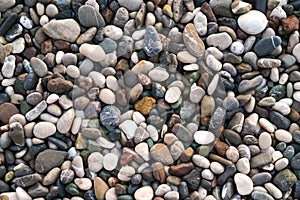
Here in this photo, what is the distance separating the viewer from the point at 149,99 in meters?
1.00

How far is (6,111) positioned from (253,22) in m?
0.55

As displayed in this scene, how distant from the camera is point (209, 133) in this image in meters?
0.99

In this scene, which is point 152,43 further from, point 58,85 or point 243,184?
point 243,184

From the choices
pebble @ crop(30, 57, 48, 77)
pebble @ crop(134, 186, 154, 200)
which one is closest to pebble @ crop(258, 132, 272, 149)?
pebble @ crop(134, 186, 154, 200)

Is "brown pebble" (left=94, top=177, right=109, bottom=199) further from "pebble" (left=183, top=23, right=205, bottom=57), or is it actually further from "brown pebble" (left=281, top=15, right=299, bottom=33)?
"brown pebble" (left=281, top=15, right=299, bottom=33)

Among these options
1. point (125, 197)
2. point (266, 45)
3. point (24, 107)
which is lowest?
point (125, 197)

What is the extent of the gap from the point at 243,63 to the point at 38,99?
44cm

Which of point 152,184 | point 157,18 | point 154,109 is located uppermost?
point 157,18

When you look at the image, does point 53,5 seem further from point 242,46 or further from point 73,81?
point 242,46

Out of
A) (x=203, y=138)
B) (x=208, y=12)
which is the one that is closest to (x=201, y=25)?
(x=208, y=12)

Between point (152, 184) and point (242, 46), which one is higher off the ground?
point (242, 46)

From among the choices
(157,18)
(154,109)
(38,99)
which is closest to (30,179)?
(38,99)

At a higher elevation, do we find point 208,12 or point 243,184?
point 208,12

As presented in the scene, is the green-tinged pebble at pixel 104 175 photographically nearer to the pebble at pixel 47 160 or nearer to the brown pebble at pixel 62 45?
the pebble at pixel 47 160
